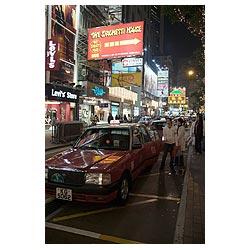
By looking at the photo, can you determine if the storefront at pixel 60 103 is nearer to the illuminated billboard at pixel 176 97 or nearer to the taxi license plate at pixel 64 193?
the taxi license plate at pixel 64 193

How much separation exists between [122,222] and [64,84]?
14940 mm

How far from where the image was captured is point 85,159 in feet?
13.0

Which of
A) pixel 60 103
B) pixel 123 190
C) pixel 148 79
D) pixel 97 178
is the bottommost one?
pixel 123 190

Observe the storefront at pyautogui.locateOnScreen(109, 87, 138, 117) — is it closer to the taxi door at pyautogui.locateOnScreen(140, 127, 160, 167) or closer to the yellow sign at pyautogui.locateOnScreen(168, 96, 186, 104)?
the yellow sign at pyautogui.locateOnScreen(168, 96, 186, 104)

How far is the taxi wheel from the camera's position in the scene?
383 cm

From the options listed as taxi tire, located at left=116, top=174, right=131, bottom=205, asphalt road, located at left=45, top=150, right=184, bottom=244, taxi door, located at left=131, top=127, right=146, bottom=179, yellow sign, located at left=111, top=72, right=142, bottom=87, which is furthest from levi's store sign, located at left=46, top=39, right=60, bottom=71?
taxi tire, located at left=116, top=174, right=131, bottom=205

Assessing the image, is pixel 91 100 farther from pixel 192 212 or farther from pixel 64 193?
pixel 192 212

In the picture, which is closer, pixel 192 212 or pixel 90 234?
pixel 90 234

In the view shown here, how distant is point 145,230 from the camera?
311cm

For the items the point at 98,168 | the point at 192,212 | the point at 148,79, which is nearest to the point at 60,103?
the point at 98,168

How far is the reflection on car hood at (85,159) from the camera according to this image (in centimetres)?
367

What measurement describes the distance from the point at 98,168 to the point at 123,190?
31.2 inches

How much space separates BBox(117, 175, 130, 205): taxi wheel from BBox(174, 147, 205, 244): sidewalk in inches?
40.3

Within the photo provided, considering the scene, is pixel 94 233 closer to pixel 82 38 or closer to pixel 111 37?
pixel 111 37
